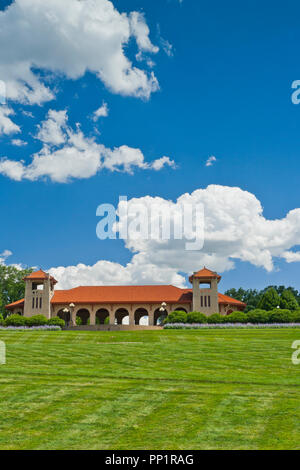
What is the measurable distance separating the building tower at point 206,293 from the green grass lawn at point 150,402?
130 ft

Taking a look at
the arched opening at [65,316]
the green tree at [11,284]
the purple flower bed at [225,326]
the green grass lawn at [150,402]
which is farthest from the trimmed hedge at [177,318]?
the green tree at [11,284]

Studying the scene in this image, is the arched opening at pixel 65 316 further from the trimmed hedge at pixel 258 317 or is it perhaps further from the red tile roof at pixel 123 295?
the trimmed hedge at pixel 258 317

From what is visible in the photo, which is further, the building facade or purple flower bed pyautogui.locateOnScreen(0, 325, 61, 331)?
the building facade

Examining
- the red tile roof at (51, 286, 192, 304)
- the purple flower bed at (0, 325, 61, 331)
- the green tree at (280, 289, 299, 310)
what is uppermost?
the red tile roof at (51, 286, 192, 304)

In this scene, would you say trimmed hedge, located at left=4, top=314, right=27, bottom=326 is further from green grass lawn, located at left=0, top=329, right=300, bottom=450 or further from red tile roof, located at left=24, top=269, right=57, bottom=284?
green grass lawn, located at left=0, top=329, right=300, bottom=450

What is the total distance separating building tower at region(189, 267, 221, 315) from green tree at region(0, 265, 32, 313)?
42.3 metres

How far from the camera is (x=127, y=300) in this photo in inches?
2547

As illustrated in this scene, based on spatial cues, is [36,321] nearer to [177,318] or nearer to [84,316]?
[177,318]

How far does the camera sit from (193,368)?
18.6 metres

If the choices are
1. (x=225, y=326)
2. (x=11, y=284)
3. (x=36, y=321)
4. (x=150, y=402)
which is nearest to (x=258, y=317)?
(x=225, y=326)

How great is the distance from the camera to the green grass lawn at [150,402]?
9.55 meters

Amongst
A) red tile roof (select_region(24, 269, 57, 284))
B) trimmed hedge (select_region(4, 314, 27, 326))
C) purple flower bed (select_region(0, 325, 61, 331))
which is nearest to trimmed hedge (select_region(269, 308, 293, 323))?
purple flower bed (select_region(0, 325, 61, 331))

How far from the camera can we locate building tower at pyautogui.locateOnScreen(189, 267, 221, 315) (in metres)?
61.6
